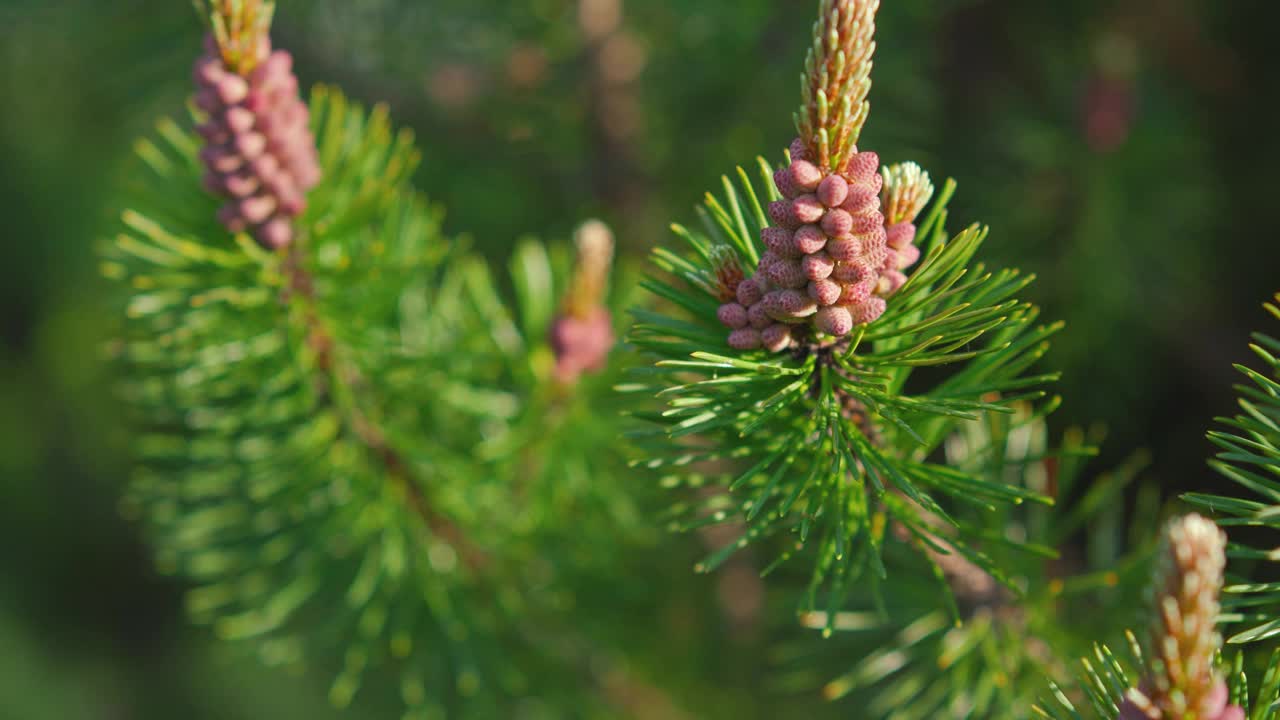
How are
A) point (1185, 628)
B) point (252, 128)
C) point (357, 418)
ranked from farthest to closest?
1. point (357, 418)
2. point (252, 128)
3. point (1185, 628)

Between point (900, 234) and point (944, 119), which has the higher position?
point (944, 119)

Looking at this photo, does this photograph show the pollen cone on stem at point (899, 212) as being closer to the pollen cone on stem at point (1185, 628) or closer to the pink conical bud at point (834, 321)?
the pink conical bud at point (834, 321)

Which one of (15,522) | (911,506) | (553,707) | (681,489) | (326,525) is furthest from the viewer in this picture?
(15,522)

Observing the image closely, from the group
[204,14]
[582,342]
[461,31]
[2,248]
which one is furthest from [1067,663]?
[2,248]

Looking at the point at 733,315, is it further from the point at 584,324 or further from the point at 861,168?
the point at 584,324

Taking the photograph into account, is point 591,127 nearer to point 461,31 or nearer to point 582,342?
point 461,31

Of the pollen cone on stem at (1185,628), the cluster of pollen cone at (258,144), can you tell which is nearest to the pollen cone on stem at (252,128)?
the cluster of pollen cone at (258,144)

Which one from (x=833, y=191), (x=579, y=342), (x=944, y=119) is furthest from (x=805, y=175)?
(x=944, y=119)
